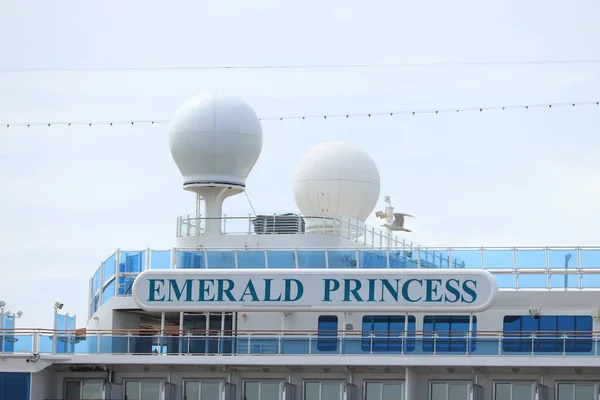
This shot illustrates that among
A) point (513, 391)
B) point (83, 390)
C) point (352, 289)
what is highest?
point (352, 289)

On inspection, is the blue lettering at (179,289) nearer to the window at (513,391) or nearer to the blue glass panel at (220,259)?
the blue glass panel at (220,259)

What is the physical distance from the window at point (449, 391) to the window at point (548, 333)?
6.81ft

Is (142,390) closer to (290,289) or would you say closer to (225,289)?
(225,289)

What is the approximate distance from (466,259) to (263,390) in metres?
8.42

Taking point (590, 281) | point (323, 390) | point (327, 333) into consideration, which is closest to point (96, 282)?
point (327, 333)

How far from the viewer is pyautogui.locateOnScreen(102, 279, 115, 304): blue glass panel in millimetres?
64562

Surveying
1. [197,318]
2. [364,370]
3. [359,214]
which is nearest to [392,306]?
[364,370]

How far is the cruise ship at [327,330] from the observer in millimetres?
59500

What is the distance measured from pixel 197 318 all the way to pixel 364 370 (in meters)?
6.72

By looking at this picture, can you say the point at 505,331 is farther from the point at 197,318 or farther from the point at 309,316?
the point at 197,318

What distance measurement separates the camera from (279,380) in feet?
201

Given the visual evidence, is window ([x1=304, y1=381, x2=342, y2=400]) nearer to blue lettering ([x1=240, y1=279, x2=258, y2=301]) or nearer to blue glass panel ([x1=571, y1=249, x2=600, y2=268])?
blue lettering ([x1=240, y1=279, x2=258, y2=301])

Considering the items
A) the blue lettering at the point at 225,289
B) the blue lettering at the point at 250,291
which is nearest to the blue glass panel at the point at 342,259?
the blue lettering at the point at 250,291

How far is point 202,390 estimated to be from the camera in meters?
61.6
